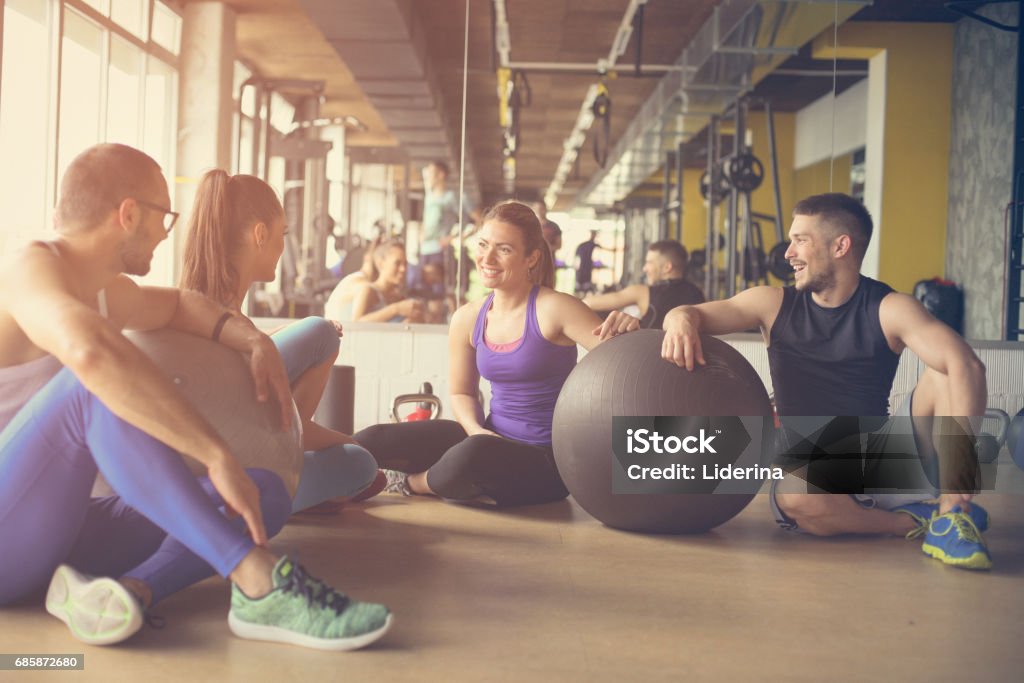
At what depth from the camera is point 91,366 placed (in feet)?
5.42

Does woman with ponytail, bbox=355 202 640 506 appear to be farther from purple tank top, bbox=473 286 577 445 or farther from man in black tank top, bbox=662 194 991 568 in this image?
man in black tank top, bbox=662 194 991 568

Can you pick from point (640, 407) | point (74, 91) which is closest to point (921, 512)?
point (640, 407)

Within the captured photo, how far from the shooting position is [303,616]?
1.75 metres

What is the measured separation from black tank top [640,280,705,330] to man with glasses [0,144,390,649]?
343 cm

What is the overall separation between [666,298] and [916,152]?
3.21 m

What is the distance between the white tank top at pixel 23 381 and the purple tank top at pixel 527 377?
4.79 feet

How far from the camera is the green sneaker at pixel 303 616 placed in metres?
1.76

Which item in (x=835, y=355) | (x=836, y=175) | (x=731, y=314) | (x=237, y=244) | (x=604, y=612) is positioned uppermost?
(x=836, y=175)

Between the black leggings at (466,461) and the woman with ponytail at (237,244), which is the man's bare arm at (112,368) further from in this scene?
the black leggings at (466,461)

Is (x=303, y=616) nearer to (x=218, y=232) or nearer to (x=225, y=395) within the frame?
(x=225, y=395)

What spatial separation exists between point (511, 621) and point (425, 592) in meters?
0.28

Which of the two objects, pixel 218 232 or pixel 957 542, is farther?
pixel 957 542

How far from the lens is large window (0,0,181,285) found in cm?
623

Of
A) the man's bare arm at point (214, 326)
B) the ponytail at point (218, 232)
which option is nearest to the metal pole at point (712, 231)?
the ponytail at point (218, 232)
